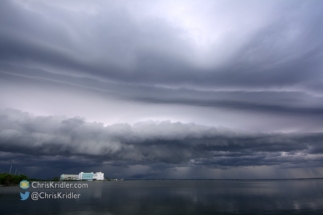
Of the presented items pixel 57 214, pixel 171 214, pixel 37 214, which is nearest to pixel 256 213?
pixel 171 214

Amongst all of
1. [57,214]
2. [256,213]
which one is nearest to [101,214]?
[57,214]

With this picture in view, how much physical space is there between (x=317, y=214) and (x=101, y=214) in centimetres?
7596

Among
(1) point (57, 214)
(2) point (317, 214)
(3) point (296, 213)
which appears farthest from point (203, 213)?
(1) point (57, 214)

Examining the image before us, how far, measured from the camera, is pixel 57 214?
77.3 meters

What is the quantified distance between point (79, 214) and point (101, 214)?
297 inches

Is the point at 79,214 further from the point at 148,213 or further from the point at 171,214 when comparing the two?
the point at 171,214

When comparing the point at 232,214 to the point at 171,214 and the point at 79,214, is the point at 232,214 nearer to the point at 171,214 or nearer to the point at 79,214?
the point at 171,214

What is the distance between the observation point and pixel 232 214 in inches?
3071

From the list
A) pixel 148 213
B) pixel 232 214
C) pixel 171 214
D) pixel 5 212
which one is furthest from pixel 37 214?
pixel 232 214

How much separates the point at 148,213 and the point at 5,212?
52.3 metres

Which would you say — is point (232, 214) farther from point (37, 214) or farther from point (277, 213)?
point (37, 214)

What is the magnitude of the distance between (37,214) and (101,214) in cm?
2215

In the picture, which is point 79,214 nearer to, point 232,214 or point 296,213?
point 232,214

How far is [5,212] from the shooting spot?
81625mm
